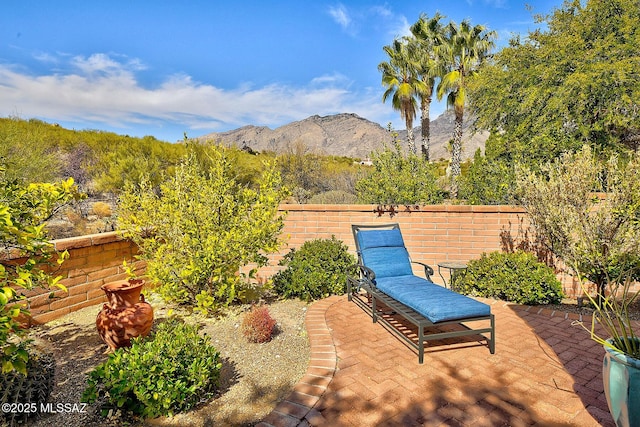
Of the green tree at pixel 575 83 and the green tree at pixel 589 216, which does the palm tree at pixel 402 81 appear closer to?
the green tree at pixel 575 83

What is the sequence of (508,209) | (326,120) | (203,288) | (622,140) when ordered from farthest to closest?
(326,120), (622,140), (508,209), (203,288)

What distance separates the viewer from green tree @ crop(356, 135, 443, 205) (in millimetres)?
7398

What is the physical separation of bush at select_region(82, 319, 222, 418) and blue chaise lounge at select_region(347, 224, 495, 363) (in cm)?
216

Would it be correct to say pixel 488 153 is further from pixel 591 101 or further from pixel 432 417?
pixel 432 417

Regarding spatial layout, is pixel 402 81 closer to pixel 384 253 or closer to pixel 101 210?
pixel 101 210

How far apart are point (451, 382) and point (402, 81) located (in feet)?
69.8

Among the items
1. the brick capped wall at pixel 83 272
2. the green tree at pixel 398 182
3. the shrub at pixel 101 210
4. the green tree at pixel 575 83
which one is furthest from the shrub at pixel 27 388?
the shrub at pixel 101 210

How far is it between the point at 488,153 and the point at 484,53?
1150 centimetres

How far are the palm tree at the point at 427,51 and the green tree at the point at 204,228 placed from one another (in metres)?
17.9

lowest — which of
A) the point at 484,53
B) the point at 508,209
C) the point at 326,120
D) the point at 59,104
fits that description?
the point at 508,209

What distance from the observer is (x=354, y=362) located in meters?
3.61

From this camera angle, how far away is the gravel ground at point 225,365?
8.63 feet

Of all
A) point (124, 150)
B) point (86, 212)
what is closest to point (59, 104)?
point (124, 150)

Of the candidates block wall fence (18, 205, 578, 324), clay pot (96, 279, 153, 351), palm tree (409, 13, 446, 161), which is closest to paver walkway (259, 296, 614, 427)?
clay pot (96, 279, 153, 351)
